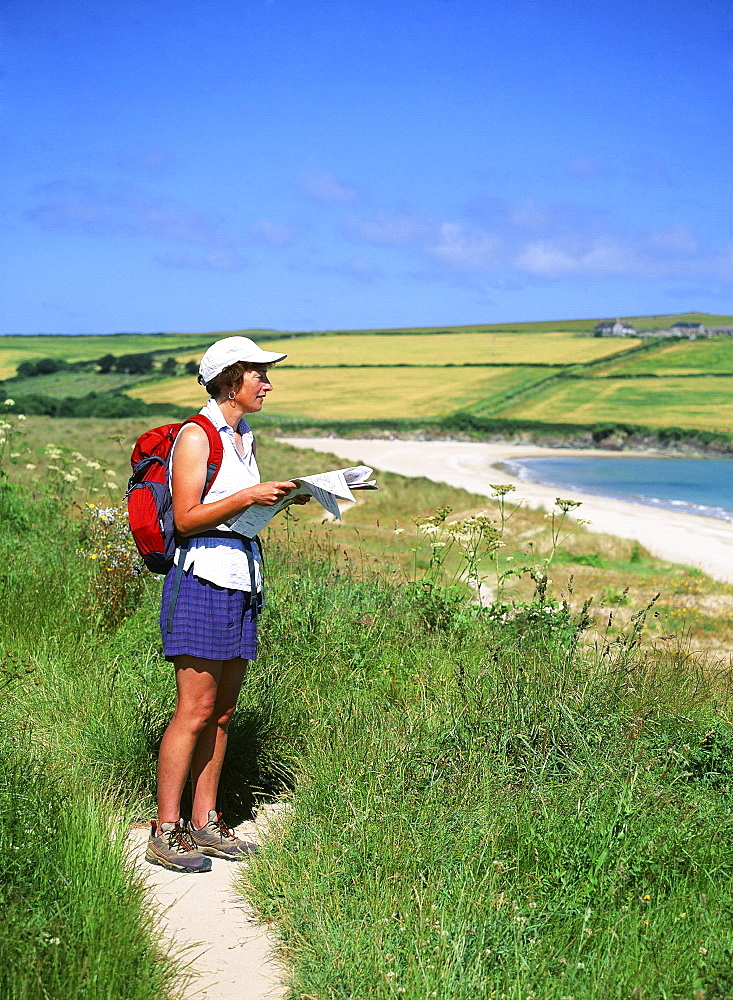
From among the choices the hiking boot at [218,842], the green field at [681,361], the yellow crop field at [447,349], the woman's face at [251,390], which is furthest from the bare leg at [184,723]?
the yellow crop field at [447,349]

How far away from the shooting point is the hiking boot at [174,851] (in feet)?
11.9

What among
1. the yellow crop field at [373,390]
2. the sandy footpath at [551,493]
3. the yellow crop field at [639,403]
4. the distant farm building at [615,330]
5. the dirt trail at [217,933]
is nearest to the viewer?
the dirt trail at [217,933]

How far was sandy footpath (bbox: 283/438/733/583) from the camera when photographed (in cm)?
2106

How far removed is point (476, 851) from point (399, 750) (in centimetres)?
65

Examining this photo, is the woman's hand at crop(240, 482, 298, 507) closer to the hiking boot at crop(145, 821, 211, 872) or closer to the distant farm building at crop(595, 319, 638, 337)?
the hiking boot at crop(145, 821, 211, 872)

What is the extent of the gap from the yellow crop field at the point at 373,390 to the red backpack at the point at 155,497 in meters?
60.8

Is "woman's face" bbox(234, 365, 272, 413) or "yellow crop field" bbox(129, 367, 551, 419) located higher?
"yellow crop field" bbox(129, 367, 551, 419)

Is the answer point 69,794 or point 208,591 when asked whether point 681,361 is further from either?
point 69,794

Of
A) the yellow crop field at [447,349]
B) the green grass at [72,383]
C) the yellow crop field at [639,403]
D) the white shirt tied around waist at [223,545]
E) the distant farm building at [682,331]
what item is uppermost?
the distant farm building at [682,331]

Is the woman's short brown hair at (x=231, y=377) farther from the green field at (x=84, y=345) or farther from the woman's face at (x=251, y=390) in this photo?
the green field at (x=84, y=345)

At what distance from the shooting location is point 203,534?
3.63 m

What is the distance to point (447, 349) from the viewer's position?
110188 millimetres

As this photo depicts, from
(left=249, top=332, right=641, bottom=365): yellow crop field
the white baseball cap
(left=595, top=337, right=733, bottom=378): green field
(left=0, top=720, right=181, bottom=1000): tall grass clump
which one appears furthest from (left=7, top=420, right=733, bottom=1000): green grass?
(left=249, top=332, right=641, bottom=365): yellow crop field

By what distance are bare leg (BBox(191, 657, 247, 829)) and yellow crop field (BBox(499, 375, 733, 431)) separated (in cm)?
6695
